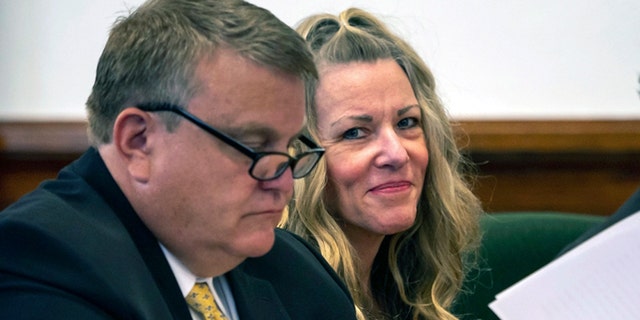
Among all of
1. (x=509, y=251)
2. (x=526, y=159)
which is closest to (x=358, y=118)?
(x=509, y=251)

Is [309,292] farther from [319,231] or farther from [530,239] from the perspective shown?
[530,239]

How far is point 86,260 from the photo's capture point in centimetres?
131

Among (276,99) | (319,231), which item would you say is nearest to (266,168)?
(276,99)

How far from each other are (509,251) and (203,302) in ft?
4.16

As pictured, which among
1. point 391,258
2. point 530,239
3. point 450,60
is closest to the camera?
point 391,258

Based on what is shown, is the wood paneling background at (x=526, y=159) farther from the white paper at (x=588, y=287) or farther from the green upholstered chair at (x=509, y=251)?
the white paper at (x=588, y=287)

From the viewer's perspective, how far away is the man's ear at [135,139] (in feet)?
4.66

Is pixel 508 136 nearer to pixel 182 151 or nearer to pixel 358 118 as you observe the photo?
pixel 358 118

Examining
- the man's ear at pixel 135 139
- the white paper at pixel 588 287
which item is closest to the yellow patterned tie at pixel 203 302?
the man's ear at pixel 135 139

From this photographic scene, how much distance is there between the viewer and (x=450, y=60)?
307 cm

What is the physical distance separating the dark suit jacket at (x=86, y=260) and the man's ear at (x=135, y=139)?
54 millimetres

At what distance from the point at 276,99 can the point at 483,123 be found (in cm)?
175

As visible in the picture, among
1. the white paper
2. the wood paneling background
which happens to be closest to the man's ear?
the white paper

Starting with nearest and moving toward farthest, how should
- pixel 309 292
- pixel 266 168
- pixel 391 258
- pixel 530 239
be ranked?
pixel 266 168, pixel 309 292, pixel 391 258, pixel 530 239
